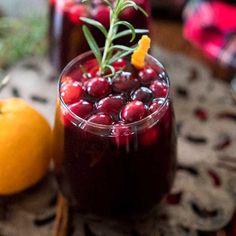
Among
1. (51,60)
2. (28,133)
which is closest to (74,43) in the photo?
(51,60)

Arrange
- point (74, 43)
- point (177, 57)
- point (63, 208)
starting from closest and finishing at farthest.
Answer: point (63, 208)
point (74, 43)
point (177, 57)

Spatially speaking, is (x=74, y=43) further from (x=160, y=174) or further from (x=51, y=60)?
(x=160, y=174)

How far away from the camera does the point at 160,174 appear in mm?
696

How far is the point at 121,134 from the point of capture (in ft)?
2.08

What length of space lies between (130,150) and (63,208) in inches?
6.5

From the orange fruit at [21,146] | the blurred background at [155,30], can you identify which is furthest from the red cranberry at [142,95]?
the blurred background at [155,30]

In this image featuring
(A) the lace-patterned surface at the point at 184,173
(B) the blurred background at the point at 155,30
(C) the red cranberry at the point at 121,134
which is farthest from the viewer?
(B) the blurred background at the point at 155,30

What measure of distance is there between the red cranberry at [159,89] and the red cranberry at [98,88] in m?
0.06

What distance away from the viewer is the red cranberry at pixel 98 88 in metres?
0.65

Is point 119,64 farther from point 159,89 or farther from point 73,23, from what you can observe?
point 73,23

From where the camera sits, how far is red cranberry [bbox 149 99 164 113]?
25.5 inches

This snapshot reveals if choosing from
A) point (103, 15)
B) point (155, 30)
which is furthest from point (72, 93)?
point (155, 30)

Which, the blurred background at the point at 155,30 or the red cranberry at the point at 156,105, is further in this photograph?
the blurred background at the point at 155,30

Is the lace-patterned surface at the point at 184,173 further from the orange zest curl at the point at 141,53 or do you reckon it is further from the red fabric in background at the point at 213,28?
the orange zest curl at the point at 141,53
